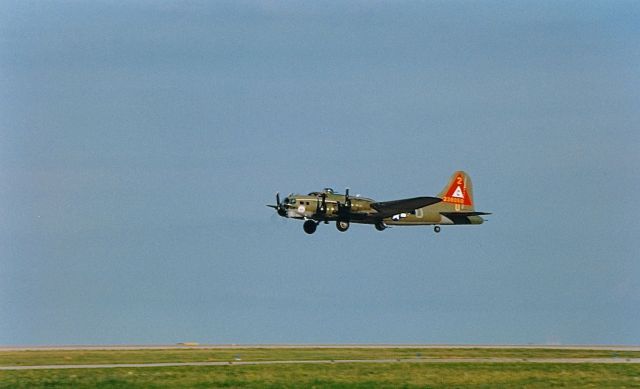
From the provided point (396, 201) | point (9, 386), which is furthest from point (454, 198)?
point (9, 386)

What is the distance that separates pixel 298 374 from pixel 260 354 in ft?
34.9

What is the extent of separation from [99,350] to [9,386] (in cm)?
1747

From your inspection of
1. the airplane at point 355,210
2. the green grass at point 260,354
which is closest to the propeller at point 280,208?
the airplane at point 355,210

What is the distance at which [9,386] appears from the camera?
1897 inches

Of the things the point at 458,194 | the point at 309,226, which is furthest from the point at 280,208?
the point at 458,194

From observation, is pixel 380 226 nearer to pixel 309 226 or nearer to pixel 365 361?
pixel 309 226

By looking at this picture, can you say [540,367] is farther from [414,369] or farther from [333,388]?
[333,388]

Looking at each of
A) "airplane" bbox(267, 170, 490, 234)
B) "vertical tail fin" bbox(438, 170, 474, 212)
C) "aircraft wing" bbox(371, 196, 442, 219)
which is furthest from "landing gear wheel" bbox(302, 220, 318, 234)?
"vertical tail fin" bbox(438, 170, 474, 212)

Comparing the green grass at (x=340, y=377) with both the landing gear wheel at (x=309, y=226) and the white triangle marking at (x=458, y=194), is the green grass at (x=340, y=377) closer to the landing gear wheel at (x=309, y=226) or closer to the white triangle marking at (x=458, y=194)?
the landing gear wheel at (x=309, y=226)

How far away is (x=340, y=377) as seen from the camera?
174 ft

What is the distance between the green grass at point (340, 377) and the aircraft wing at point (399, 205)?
87.6ft

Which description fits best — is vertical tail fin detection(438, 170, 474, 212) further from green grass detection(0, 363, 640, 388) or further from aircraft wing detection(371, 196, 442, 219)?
green grass detection(0, 363, 640, 388)

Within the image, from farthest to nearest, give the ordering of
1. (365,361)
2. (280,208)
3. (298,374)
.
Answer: (280,208)
(365,361)
(298,374)

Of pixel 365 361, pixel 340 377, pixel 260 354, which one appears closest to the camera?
pixel 340 377
